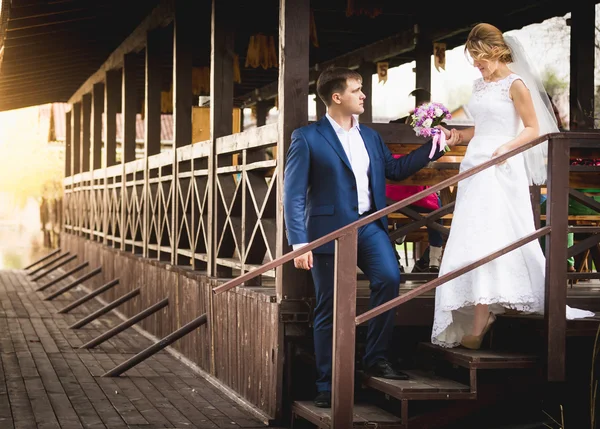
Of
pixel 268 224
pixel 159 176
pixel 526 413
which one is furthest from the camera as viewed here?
pixel 159 176

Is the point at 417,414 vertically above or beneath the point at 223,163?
beneath

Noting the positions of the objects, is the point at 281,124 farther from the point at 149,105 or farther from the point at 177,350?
the point at 149,105

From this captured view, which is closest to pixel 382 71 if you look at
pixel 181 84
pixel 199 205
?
pixel 181 84

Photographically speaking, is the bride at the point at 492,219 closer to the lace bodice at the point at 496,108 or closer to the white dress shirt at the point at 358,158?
the lace bodice at the point at 496,108

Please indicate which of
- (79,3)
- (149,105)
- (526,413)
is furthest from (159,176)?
(526,413)

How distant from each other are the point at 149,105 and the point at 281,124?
6.26 m

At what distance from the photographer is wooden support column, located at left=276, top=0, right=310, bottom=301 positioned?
22.0 feet

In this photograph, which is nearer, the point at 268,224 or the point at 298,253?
the point at 298,253

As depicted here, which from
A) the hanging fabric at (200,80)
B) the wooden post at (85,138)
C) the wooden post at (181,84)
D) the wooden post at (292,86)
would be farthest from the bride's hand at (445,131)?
the wooden post at (85,138)

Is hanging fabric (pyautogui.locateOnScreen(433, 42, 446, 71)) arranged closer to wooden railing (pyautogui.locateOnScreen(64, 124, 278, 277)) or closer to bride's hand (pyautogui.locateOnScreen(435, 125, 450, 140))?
wooden railing (pyautogui.locateOnScreen(64, 124, 278, 277))

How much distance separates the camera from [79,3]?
474 inches

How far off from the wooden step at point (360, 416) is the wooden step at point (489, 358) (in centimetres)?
48

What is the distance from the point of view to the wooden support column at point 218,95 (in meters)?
8.73

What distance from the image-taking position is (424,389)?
18.5ft
